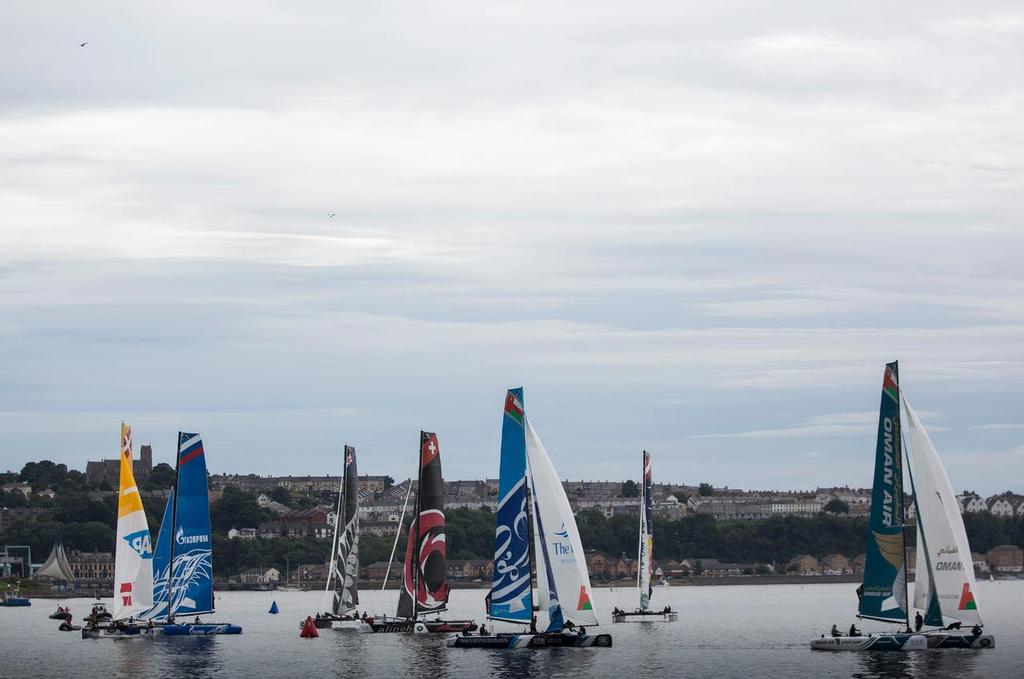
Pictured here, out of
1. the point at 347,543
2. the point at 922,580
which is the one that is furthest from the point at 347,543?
the point at 922,580

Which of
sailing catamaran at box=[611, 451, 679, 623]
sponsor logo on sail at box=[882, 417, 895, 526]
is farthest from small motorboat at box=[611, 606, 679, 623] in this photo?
sponsor logo on sail at box=[882, 417, 895, 526]

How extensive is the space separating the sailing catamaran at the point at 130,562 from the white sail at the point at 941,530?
36.1 meters

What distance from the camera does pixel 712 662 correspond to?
77438 millimetres

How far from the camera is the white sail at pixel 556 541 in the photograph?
68250 mm

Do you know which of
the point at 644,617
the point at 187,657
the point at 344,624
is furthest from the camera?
the point at 644,617

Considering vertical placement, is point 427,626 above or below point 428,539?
below

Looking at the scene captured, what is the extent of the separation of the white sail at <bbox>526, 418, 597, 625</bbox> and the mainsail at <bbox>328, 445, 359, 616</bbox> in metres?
24.5

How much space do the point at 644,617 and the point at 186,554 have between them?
45.5 metres

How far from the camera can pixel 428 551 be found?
82438mm

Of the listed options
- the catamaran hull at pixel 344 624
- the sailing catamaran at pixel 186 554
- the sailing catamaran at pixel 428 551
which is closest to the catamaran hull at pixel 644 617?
the catamaran hull at pixel 344 624

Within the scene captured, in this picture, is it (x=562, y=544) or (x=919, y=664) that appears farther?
(x=919, y=664)

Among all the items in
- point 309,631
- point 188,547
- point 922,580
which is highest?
point 188,547

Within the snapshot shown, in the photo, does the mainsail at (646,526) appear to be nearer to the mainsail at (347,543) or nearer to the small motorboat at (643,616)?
the small motorboat at (643,616)

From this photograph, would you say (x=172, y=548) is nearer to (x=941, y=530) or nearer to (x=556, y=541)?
(x=556, y=541)
